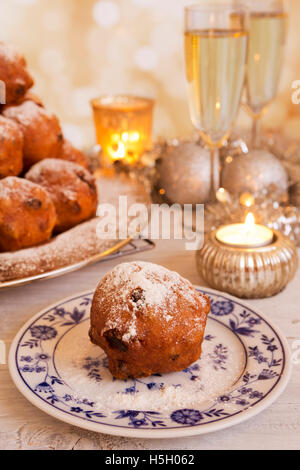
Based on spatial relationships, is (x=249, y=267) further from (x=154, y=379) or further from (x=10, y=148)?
(x=10, y=148)

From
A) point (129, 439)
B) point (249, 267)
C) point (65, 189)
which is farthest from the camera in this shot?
point (65, 189)

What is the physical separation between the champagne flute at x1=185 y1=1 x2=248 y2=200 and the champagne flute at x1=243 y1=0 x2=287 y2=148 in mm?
278

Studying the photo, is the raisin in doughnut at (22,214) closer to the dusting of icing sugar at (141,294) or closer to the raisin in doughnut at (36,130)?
the raisin in doughnut at (36,130)

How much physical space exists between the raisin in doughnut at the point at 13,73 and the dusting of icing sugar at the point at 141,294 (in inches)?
20.9

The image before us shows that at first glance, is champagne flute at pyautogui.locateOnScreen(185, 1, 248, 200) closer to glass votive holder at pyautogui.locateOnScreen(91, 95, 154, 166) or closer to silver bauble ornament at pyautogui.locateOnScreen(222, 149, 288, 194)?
silver bauble ornament at pyautogui.locateOnScreen(222, 149, 288, 194)

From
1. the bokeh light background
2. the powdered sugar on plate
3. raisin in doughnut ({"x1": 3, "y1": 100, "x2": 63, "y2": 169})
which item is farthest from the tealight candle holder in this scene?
the bokeh light background

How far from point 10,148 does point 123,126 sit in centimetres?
57

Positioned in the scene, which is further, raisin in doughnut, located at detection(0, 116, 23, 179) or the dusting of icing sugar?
raisin in doughnut, located at detection(0, 116, 23, 179)

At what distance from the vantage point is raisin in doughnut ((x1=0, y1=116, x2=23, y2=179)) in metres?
0.99

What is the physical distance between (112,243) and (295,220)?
0.39 meters

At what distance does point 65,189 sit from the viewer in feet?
3.46

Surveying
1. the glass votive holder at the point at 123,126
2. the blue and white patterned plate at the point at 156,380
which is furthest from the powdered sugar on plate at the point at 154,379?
the glass votive holder at the point at 123,126

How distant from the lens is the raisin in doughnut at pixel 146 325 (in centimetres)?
66

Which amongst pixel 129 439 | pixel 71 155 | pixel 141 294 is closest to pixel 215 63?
pixel 71 155
